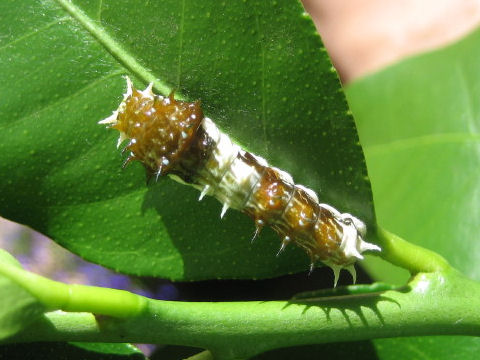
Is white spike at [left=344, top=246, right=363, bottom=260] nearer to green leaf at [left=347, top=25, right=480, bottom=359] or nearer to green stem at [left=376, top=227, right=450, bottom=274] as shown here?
green stem at [left=376, top=227, right=450, bottom=274]

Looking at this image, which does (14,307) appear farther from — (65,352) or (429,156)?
(429,156)

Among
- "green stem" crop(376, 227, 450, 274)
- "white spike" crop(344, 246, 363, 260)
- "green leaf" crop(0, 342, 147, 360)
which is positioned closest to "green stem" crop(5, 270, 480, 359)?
"green stem" crop(376, 227, 450, 274)

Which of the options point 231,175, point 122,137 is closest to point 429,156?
point 231,175

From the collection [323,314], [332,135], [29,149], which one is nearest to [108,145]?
[29,149]

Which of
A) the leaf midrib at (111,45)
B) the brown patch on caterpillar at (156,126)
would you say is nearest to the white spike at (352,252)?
the brown patch on caterpillar at (156,126)

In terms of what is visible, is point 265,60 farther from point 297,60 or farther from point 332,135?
point 332,135

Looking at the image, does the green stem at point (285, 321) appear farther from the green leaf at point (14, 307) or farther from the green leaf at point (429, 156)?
the green leaf at point (429, 156)
